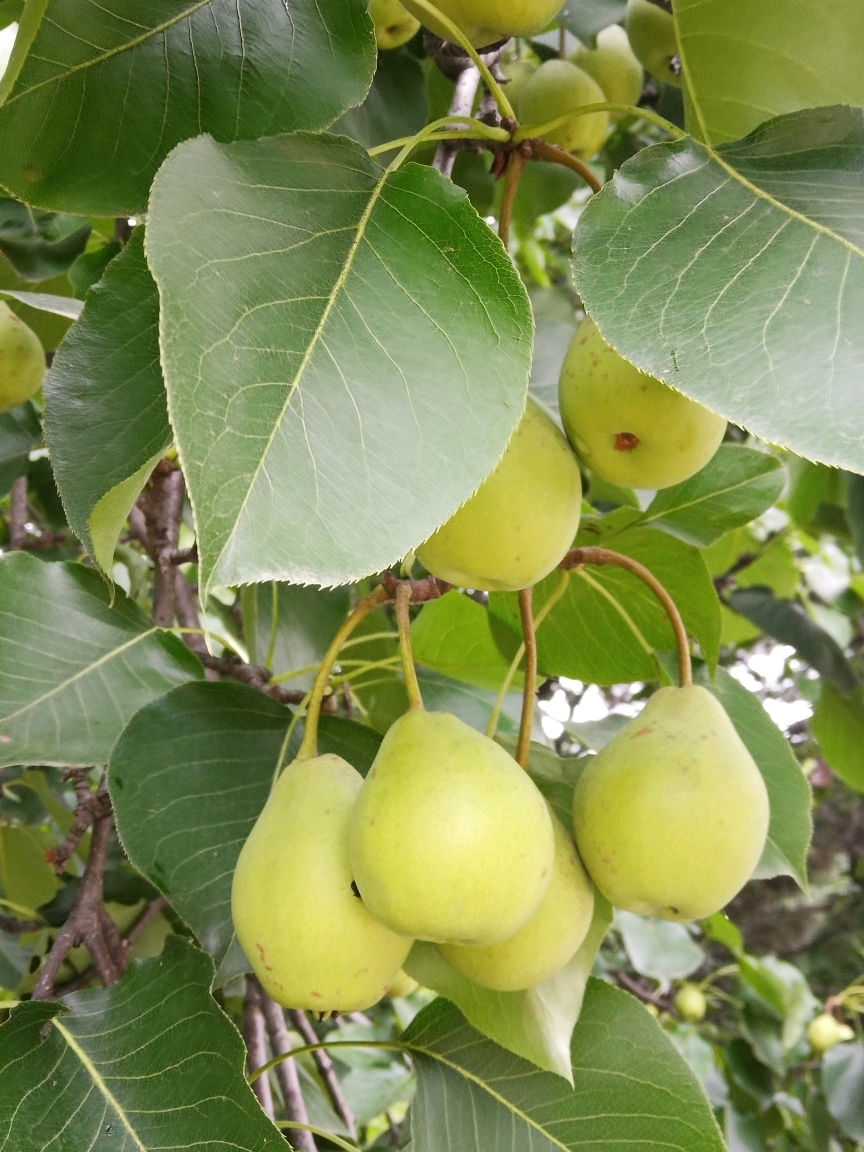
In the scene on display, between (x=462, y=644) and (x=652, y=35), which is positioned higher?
(x=652, y=35)

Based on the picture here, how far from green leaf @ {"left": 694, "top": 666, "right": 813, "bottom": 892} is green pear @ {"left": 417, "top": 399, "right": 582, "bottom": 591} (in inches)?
19.2

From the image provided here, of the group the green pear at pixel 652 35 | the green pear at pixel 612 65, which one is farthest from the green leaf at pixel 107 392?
the green pear at pixel 612 65

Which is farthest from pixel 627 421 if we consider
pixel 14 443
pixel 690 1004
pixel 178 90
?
pixel 690 1004

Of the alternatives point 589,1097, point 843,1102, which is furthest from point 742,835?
point 843,1102

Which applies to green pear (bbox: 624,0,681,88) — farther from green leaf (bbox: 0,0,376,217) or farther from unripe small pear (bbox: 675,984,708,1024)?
unripe small pear (bbox: 675,984,708,1024)

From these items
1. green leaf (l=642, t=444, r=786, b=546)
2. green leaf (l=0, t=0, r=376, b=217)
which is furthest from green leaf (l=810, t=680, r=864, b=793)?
green leaf (l=0, t=0, r=376, b=217)

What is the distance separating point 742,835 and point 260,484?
49 cm

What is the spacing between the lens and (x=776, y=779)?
47.9 inches

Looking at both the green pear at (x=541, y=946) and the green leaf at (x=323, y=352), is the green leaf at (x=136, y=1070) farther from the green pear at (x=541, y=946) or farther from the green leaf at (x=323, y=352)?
the green leaf at (x=323, y=352)

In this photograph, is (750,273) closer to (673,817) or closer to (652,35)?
(673,817)

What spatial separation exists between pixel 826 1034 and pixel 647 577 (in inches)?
105

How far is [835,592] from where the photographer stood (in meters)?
2.96

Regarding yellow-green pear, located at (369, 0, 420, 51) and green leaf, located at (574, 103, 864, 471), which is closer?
green leaf, located at (574, 103, 864, 471)

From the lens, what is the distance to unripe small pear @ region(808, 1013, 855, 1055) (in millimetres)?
3018
